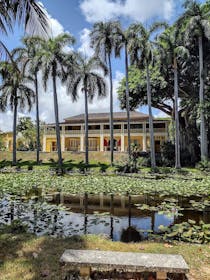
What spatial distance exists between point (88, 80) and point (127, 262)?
80.3ft

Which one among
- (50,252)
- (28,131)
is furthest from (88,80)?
(28,131)

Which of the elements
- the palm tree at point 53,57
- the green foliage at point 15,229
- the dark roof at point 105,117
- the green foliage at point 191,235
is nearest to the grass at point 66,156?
the dark roof at point 105,117

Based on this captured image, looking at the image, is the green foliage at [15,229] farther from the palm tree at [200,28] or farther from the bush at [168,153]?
the bush at [168,153]

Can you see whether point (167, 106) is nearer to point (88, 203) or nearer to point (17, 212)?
point (88, 203)

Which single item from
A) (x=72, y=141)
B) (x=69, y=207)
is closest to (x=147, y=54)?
(x=69, y=207)

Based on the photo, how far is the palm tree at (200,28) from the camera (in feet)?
76.8

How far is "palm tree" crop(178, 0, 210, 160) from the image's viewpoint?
23422 mm

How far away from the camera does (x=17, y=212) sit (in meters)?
8.20

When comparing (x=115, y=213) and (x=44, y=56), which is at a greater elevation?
(x=44, y=56)

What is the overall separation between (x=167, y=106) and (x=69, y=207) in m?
25.4

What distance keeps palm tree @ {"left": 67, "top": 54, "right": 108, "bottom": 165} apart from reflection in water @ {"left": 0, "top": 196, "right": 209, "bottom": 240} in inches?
701

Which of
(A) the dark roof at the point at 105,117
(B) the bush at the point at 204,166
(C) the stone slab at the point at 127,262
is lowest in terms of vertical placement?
Result: (C) the stone slab at the point at 127,262

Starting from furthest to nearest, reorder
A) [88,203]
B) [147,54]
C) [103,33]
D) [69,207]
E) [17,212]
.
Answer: [103,33] → [147,54] → [88,203] → [69,207] → [17,212]

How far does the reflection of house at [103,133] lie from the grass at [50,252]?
3298cm
